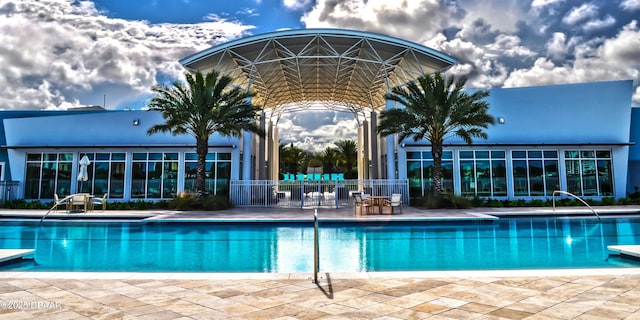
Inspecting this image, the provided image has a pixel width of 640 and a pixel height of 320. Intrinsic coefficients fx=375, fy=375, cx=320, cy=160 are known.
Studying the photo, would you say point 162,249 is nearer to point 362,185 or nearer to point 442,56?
point 362,185

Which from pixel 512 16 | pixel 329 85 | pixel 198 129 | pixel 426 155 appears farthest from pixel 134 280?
pixel 329 85

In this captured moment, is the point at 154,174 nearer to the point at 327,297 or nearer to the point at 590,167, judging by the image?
the point at 327,297

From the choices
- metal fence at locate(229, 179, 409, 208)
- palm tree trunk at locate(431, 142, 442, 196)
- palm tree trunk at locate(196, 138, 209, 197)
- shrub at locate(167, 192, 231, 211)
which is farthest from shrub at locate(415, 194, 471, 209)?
palm tree trunk at locate(196, 138, 209, 197)

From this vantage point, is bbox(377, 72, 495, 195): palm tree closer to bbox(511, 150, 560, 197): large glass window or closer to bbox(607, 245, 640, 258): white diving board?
bbox(511, 150, 560, 197): large glass window

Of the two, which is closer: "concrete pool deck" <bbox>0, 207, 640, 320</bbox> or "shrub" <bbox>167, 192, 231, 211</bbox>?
"concrete pool deck" <bbox>0, 207, 640, 320</bbox>

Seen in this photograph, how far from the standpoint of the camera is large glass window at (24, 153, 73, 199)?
65.4 ft

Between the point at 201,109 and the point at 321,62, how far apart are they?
9.55m

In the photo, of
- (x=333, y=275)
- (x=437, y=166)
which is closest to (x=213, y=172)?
(x=437, y=166)

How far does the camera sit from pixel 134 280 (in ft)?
16.1

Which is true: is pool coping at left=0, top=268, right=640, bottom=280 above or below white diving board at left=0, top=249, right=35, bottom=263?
below

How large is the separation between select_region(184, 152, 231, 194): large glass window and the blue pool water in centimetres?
744

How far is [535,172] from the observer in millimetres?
20109

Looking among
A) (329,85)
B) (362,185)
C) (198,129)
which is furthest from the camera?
(329,85)

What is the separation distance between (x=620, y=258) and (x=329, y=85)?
2429 cm
